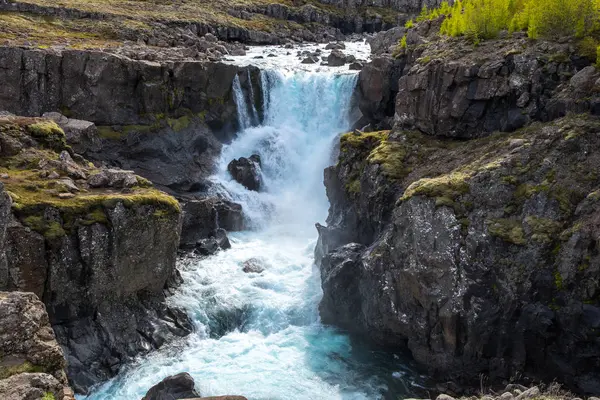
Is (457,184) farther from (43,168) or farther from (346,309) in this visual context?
(43,168)

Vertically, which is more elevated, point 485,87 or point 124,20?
point 124,20

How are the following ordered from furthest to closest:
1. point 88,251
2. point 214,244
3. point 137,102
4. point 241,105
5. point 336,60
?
point 336,60
point 241,105
point 137,102
point 214,244
point 88,251

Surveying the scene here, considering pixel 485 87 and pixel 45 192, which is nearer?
pixel 45 192

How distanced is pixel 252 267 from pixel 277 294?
3821mm

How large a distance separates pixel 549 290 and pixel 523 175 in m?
5.20

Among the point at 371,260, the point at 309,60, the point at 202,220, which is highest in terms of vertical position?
the point at 309,60

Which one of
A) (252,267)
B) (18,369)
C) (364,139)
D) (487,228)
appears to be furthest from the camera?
(252,267)

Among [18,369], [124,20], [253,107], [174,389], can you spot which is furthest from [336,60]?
[18,369]

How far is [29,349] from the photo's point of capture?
11.3 m

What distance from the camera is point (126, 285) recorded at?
85.1 ft

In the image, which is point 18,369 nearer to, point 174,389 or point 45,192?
point 174,389

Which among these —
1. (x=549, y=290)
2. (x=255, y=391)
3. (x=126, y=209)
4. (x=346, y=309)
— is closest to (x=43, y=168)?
(x=126, y=209)

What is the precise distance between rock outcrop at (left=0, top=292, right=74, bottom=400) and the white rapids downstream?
12195 millimetres

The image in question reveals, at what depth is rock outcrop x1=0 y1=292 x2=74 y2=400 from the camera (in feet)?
33.5
